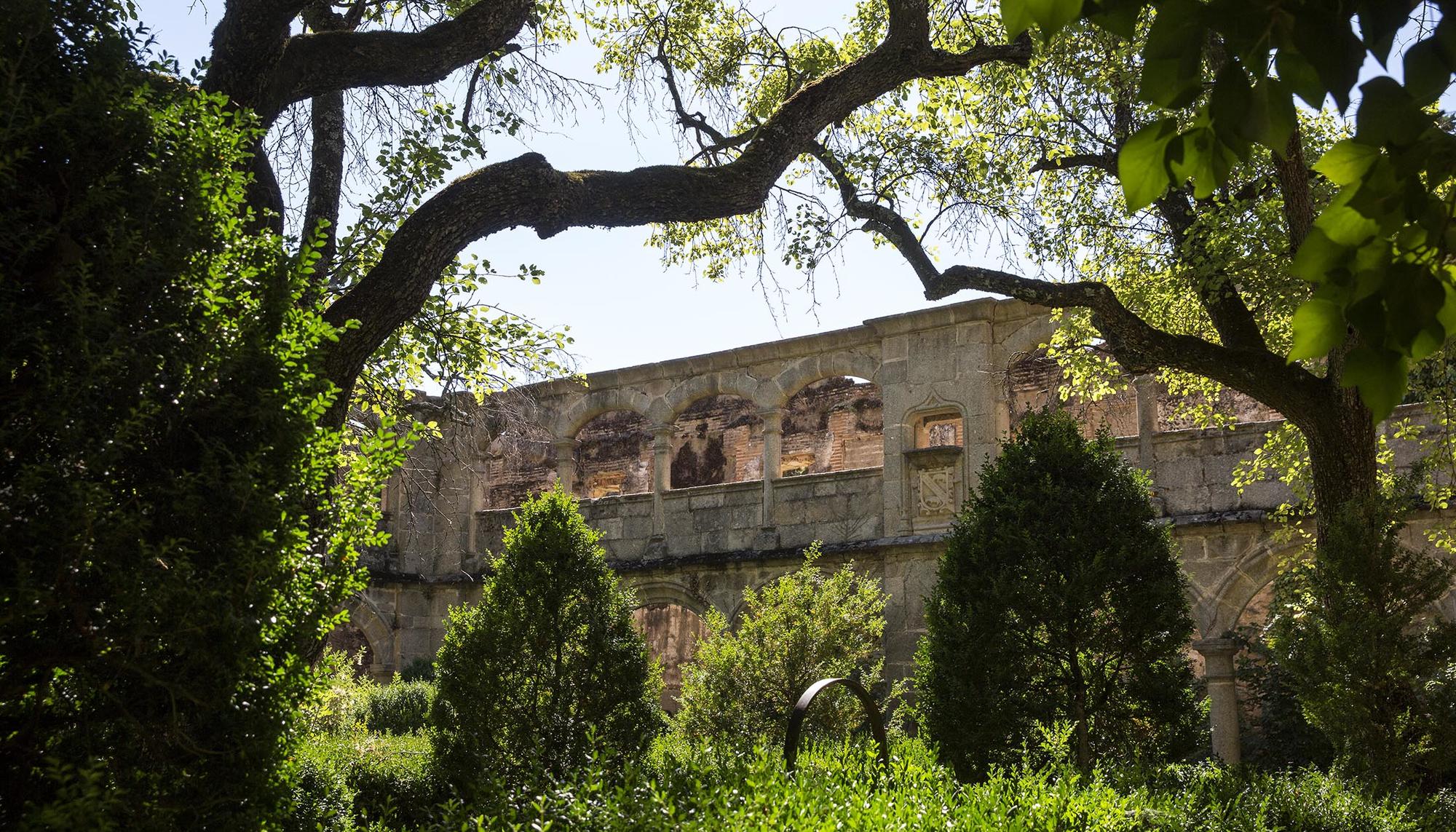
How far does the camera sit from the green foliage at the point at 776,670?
913cm

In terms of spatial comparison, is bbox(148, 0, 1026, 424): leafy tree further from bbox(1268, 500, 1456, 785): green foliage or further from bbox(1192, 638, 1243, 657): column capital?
bbox(1192, 638, 1243, 657): column capital

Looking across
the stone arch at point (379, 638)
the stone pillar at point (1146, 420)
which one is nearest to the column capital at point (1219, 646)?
the stone pillar at point (1146, 420)

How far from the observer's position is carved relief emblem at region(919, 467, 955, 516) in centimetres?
1291

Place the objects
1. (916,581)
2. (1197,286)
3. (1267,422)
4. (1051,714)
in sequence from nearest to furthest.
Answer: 1. (1051,714)
2. (1197,286)
3. (1267,422)
4. (916,581)

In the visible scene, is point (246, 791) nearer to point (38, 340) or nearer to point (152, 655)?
point (152, 655)

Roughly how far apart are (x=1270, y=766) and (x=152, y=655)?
35.2ft

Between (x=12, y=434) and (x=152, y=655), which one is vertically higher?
(x=12, y=434)

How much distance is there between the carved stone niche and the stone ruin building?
0.02 meters

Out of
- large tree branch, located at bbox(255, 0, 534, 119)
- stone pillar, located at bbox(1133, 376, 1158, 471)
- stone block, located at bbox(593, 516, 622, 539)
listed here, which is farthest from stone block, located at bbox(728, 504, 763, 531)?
large tree branch, located at bbox(255, 0, 534, 119)

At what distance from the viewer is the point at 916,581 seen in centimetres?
1288

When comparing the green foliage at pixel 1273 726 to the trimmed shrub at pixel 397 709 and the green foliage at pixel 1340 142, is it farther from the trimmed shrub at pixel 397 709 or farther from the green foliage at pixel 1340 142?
the green foliage at pixel 1340 142

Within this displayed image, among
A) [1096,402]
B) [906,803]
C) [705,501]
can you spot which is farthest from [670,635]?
[906,803]

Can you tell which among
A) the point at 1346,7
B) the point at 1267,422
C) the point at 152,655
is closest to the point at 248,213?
the point at 152,655

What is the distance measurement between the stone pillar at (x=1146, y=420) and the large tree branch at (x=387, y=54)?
812cm
